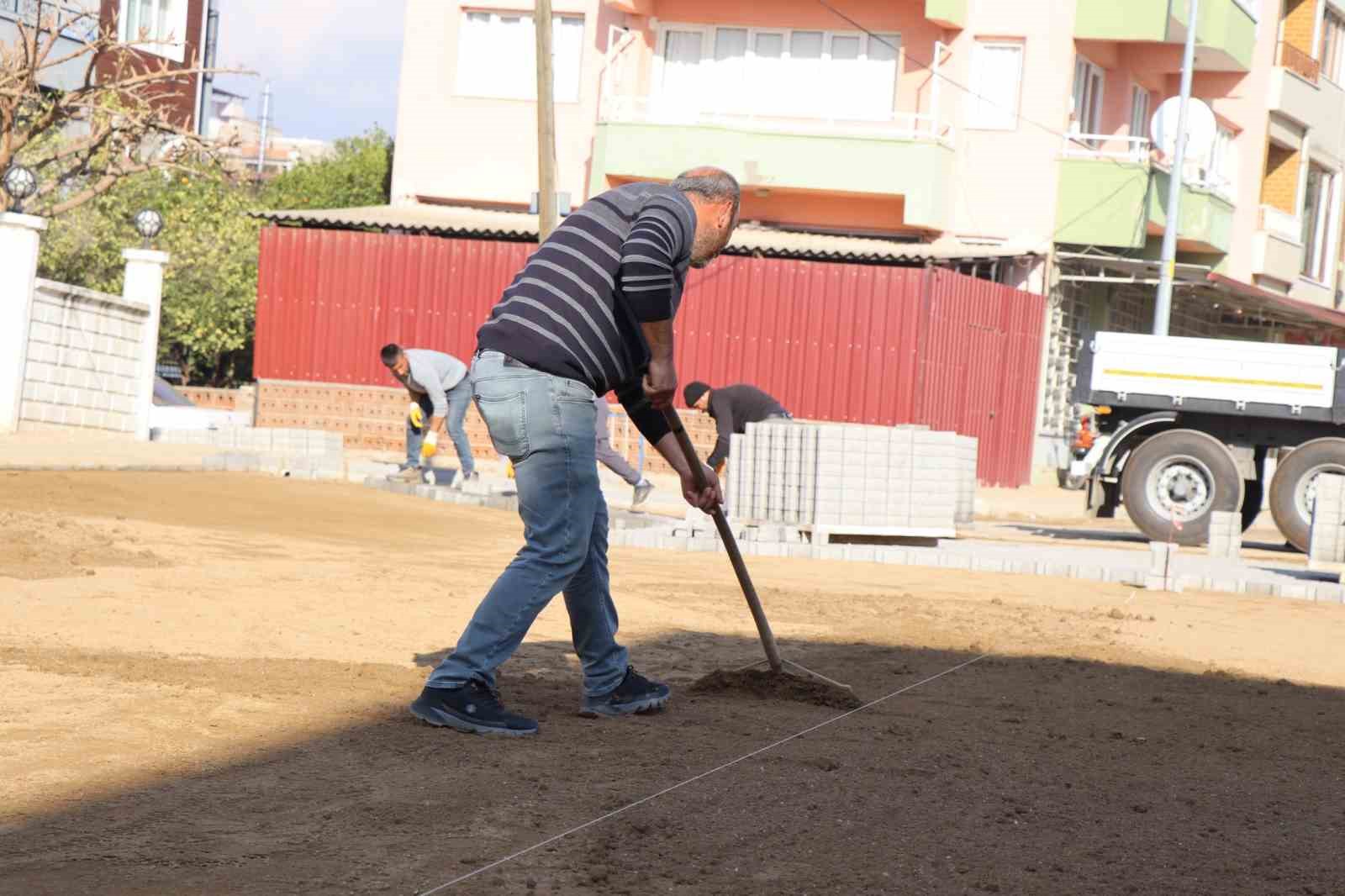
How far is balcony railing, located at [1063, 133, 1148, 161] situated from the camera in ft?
94.3

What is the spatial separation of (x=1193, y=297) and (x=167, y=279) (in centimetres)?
2211

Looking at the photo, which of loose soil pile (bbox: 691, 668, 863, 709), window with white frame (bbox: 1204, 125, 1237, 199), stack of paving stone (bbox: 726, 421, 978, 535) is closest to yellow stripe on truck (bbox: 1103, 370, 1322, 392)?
stack of paving stone (bbox: 726, 421, 978, 535)

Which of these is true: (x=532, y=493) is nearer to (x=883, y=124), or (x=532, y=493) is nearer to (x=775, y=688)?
(x=775, y=688)

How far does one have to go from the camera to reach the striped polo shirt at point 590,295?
5.71 meters

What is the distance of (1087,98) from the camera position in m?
30.6

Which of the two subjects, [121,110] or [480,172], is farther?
[480,172]

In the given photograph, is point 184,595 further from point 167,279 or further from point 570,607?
point 167,279

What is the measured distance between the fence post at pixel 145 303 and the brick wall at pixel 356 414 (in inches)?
185

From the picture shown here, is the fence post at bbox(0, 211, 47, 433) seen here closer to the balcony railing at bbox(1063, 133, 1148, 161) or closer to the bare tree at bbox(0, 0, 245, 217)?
the bare tree at bbox(0, 0, 245, 217)

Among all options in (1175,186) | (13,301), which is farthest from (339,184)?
(13,301)

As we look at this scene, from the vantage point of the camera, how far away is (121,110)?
28.1 metres

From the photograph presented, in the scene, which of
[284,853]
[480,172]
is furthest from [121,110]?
[284,853]

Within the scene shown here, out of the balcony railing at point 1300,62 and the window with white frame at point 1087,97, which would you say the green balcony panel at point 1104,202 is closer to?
the window with white frame at point 1087,97

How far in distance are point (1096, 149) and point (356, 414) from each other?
521 inches
